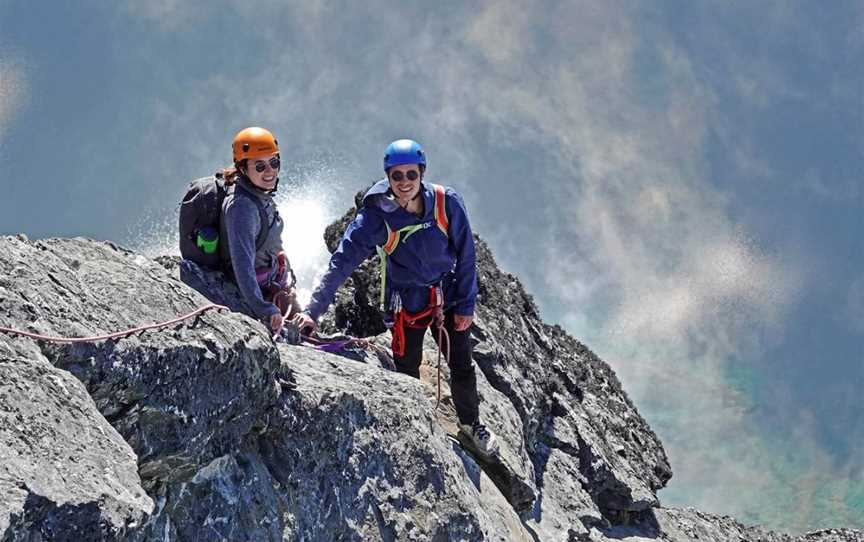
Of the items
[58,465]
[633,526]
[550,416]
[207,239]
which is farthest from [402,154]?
[633,526]

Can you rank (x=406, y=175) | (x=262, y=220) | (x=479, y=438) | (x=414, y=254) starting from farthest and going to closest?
1. (x=479, y=438)
2. (x=414, y=254)
3. (x=262, y=220)
4. (x=406, y=175)

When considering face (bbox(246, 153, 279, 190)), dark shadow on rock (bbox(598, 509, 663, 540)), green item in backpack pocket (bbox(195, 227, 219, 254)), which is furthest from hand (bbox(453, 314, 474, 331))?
dark shadow on rock (bbox(598, 509, 663, 540))

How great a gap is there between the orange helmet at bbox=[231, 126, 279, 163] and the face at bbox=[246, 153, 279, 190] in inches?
2.2

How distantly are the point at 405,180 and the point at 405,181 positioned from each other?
0.01 m

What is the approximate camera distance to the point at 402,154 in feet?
30.5

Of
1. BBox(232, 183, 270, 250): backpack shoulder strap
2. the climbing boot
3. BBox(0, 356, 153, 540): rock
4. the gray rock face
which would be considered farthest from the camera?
the climbing boot

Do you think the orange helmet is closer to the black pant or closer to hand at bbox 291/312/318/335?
hand at bbox 291/312/318/335

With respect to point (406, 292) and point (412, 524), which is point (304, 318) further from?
point (412, 524)

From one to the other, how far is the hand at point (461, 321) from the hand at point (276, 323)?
2.24m

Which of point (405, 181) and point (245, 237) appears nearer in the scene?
point (245, 237)

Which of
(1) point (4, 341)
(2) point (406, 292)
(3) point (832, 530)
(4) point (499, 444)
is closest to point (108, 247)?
(1) point (4, 341)

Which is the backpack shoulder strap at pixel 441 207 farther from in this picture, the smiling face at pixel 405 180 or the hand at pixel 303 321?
the hand at pixel 303 321

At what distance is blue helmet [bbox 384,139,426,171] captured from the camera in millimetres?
9266

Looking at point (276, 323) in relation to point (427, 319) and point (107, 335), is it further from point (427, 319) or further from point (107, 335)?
point (107, 335)
